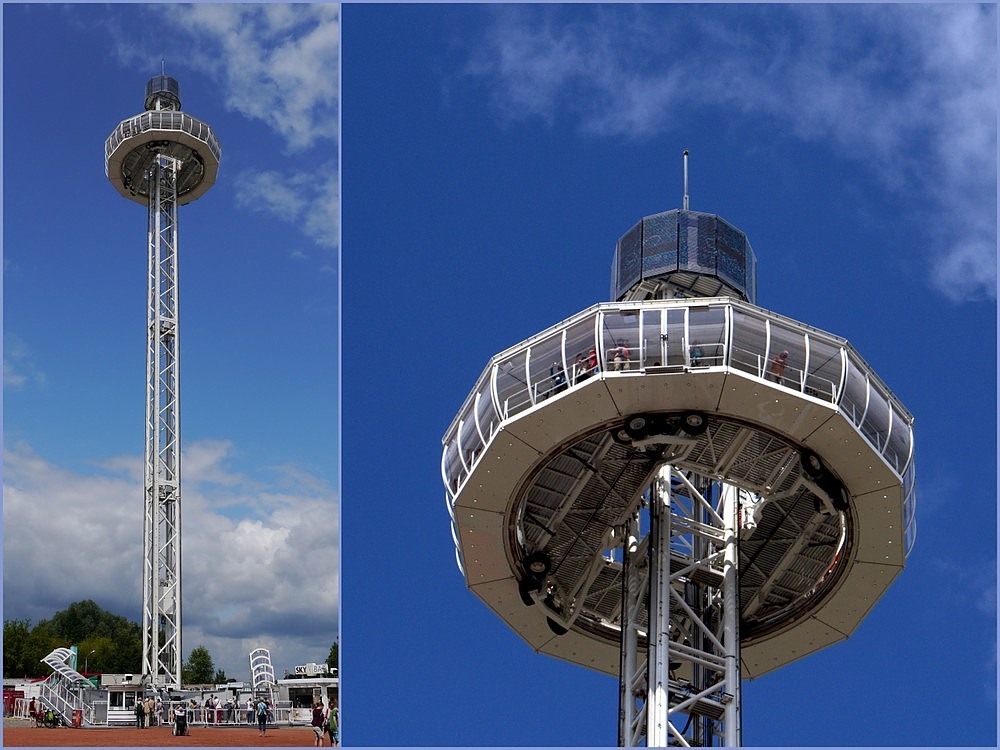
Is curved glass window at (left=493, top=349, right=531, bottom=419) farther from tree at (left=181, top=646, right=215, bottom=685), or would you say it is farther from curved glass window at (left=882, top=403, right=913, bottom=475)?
tree at (left=181, top=646, right=215, bottom=685)

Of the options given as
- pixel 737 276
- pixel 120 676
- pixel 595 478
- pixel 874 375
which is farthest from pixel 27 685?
pixel 874 375

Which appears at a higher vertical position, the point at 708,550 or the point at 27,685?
the point at 708,550

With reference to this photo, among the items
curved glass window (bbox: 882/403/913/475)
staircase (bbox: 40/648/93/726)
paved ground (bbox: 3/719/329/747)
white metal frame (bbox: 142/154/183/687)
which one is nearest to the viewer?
curved glass window (bbox: 882/403/913/475)

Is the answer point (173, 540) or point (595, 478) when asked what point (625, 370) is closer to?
point (595, 478)

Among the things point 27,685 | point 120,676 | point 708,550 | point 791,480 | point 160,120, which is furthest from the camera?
point 160,120

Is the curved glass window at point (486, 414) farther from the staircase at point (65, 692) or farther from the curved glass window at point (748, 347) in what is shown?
the staircase at point (65, 692)

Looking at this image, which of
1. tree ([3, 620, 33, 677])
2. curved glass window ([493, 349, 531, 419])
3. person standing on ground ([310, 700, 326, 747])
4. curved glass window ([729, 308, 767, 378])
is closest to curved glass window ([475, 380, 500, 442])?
curved glass window ([493, 349, 531, 419])
